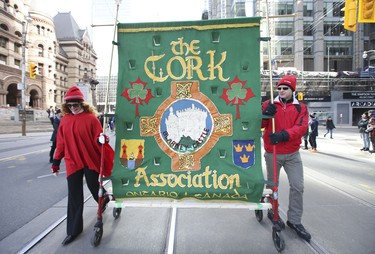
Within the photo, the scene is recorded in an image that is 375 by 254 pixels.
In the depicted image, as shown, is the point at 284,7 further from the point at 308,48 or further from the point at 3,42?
the point at 3,42

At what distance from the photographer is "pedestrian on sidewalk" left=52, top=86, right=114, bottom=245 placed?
128 inches

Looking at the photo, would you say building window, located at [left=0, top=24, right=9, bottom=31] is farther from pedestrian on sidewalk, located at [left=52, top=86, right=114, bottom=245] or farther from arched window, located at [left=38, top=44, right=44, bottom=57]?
pedestrian on sidewalk, located at [left=52, top=86, right=114, bottom=245]

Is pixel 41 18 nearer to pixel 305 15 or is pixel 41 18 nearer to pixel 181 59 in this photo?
pixel 305 15

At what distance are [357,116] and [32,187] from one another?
41852 mm

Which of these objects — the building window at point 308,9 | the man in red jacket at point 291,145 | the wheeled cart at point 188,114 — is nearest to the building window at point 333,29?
the building window at point 308,9

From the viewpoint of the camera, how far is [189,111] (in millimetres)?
3086

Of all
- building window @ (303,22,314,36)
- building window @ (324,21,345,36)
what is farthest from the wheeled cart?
building window @ (324,21,345,36)

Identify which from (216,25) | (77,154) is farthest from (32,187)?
(216,25)

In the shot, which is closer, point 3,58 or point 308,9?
point 3,58

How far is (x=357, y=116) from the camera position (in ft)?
120

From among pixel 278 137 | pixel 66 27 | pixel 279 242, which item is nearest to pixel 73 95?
pixel 278 137

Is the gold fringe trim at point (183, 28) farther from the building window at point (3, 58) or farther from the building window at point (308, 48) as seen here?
the building window at point (308, 48)

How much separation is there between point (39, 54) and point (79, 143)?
187 feet

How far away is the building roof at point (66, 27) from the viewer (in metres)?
66.5
